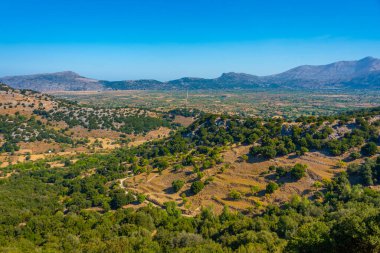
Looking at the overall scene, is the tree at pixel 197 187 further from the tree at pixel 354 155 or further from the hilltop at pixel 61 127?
the hilltop at pixel 61 127

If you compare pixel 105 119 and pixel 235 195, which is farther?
pixel 105 119

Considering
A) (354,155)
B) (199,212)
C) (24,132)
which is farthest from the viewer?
(24,132)

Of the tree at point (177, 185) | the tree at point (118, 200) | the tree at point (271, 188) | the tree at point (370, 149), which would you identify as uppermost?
the tree at point (370, 149)

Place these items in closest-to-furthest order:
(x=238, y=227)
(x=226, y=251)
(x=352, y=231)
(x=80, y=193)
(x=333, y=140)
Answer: (x=352, y=231)
(x=226, y=251)
(x=238, y=227)
(x=80, y=193)
(x=333, y=140)

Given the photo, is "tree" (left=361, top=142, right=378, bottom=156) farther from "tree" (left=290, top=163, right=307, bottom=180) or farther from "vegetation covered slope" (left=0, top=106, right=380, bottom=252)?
"tree" (left=290, top=163, right=307, bottom=180)

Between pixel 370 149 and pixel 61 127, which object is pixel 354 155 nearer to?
pixel 370 149

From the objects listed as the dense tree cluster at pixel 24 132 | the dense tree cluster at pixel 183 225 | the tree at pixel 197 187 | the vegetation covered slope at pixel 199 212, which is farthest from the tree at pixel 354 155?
the dense tree cluster at pixel 24 132

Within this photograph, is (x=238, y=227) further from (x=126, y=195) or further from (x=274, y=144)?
(x=274, y=144)

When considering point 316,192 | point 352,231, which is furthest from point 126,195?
point 352,231

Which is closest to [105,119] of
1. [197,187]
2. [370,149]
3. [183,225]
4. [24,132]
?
[24,132]

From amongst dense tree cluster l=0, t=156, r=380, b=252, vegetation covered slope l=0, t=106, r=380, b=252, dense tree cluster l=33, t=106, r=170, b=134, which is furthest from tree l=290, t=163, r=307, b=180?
dense tree cluster l=33, t=106, r=170, b=134

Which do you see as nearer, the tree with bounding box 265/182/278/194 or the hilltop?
the tree with bounding box 265/182/278/194
